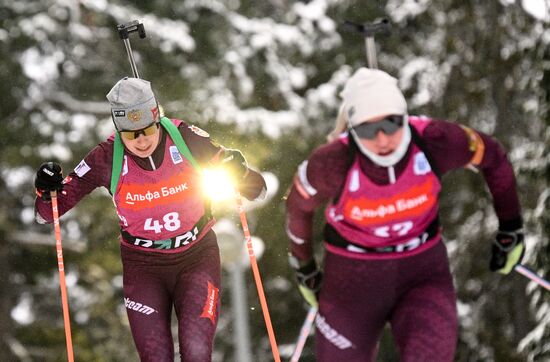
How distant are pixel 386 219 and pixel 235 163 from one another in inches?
48.1

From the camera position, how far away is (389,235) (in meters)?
4.81

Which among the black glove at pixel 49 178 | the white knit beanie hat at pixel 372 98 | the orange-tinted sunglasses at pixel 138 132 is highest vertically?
the white knit beanie hat at pixel 372 98

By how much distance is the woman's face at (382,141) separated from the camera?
179 inches

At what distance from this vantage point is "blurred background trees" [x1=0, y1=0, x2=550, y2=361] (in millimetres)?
18656

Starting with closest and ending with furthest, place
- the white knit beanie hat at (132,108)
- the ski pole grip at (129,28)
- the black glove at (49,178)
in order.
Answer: the white knit beanie hat at (132,108) < the black glove at (49,178) < the ski pole grip at (129,28)

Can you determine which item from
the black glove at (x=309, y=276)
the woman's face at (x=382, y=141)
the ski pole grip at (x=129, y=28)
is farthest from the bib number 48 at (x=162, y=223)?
the woman's face at (x=382, y=141)

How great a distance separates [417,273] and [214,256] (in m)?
1.43

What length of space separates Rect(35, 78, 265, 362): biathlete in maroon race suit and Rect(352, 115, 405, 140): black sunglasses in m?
1.23

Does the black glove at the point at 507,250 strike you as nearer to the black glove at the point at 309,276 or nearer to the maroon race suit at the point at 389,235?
the maroon race suit at the point at 389,235

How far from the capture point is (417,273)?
16.0 ft

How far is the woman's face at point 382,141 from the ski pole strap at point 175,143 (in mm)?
1359

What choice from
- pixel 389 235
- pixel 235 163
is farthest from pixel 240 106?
pixel 389 235

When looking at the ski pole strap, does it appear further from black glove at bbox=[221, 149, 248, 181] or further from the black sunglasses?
the black sunglasses

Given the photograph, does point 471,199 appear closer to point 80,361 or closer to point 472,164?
point 80,361
